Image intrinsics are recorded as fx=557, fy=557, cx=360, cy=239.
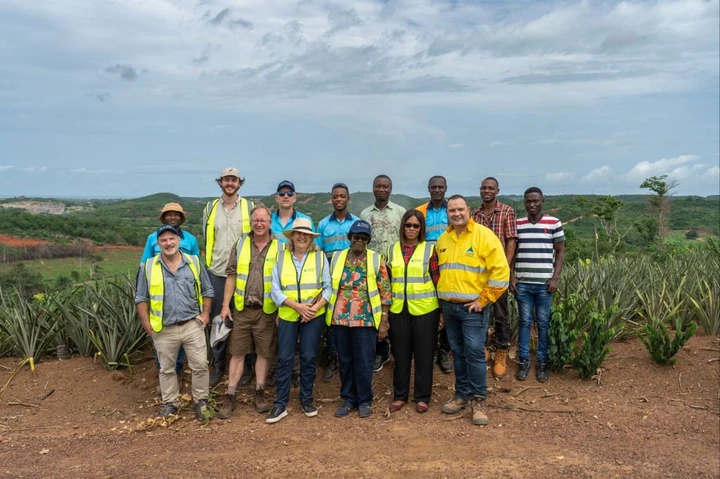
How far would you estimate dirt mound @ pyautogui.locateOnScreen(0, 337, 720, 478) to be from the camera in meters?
4.03

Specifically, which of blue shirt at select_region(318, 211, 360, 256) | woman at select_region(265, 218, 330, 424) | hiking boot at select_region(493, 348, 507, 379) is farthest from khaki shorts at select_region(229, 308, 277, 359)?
hiking boot at select_region(493, 348, 507, 379)

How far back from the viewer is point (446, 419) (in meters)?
4.77

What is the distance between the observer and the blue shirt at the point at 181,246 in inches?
202

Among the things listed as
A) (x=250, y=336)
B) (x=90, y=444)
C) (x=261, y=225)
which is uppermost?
(x=261, y=225)

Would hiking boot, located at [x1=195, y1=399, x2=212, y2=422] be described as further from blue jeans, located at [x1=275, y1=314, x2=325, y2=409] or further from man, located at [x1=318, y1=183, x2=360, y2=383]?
man, located at [x1=318, y1=183, x2=360, y2=383]

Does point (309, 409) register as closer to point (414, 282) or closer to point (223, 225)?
point (414, 282)

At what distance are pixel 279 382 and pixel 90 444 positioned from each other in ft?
5.23

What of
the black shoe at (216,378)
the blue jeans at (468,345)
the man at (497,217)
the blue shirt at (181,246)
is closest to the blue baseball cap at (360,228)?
the blue jeans at (468,345)

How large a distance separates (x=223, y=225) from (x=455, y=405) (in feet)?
8.76

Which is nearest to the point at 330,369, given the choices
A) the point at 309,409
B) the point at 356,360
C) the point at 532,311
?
the point at 309,409

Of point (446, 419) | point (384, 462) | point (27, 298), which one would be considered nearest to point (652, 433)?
point (446, 419)

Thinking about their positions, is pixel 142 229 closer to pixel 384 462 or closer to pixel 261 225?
pixel 261 225

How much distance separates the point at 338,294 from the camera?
481 cm

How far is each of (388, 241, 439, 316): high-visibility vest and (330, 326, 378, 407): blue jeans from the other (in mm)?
360
